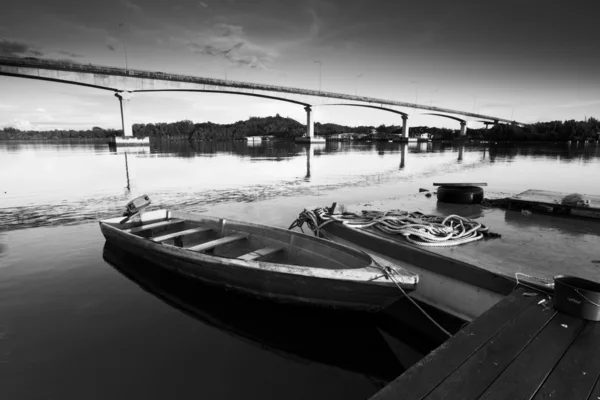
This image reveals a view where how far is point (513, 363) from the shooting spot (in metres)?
2.31

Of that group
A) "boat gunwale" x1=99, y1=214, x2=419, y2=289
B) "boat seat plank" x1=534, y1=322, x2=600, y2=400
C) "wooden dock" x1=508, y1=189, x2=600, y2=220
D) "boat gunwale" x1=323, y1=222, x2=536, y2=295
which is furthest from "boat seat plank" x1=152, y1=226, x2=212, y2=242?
"wooden dock" x1=508, y1=189, x2=600, y2=220

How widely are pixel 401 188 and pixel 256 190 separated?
7.33 meters

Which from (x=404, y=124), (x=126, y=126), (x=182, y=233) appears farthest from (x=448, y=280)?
(x=404, y=124)

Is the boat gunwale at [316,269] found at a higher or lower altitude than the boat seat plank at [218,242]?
higher

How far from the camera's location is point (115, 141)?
57781mm

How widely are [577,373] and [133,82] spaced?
197 ft

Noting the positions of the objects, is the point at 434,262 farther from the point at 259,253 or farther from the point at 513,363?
the point at 259,253

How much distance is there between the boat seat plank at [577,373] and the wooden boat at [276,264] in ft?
5.13

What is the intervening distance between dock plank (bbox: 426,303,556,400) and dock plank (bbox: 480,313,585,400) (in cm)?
4

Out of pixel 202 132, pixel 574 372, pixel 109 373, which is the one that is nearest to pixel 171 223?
pixel 109 373

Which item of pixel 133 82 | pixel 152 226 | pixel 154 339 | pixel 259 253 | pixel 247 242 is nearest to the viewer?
pixel 154 339

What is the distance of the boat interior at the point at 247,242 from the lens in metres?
4.89

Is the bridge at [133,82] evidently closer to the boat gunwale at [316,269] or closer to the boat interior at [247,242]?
the boat interior at [247,242]

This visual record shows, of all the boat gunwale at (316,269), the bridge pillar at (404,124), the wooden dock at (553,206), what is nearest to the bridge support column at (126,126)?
the boat gunwale at (316,269)
